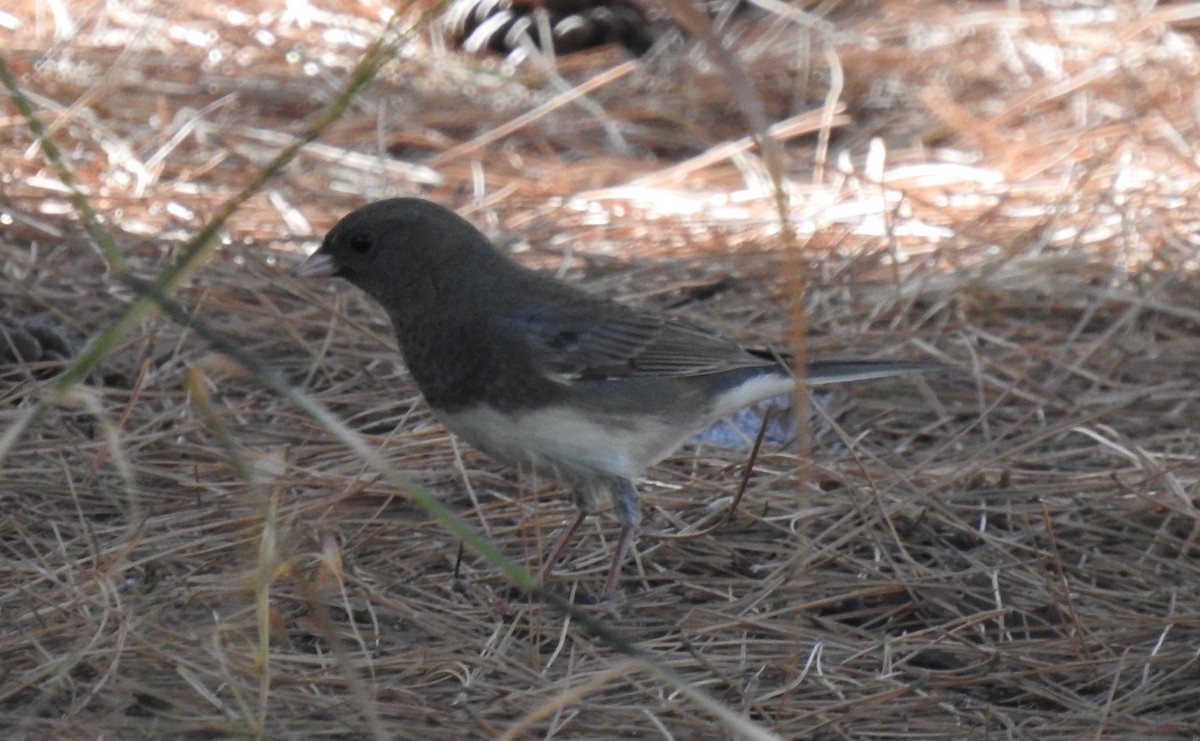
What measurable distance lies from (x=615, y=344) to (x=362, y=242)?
2.05 feet

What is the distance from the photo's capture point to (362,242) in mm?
3422

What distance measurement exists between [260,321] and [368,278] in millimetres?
927

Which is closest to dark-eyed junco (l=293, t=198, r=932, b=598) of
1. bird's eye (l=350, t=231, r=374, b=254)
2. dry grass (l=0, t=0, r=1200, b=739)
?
bird's eye (l=350, t=231, r=374, b=254)

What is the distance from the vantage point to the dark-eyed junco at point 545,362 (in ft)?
10.3

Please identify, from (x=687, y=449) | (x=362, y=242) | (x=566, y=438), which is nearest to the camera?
(x=566, y=438)

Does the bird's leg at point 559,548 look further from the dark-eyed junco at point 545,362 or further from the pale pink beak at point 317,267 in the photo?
the pale pink beak at point 317,267

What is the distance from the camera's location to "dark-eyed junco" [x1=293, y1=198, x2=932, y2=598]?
3.15 metres

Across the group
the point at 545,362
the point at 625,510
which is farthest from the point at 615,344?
the point at 625,510

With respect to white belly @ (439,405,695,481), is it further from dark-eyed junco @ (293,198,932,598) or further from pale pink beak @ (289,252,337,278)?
pale pink beak @ (289,252,337,278)

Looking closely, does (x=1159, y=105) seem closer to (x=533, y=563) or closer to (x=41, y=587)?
(x=533, y=563)

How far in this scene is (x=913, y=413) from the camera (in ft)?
13.5

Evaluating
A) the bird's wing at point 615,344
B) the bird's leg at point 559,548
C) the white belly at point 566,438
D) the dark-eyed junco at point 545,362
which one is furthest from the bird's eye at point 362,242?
the bird's leg at point 559,548

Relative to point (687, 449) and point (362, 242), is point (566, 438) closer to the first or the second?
point (362, 242)

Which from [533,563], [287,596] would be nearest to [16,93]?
[287,596]
